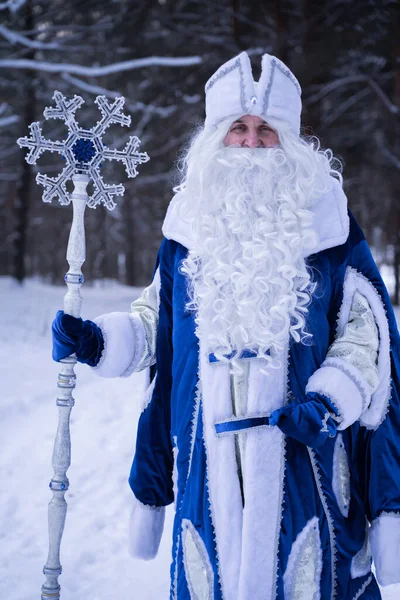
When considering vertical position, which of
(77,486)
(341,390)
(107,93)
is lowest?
(77,486)

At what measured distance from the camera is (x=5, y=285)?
43.3ft

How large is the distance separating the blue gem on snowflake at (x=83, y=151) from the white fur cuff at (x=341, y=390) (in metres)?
1.24

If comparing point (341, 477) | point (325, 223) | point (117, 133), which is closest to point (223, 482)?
point (341, 477)

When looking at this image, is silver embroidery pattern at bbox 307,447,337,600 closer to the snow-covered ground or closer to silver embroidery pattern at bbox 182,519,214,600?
silver embroidery pattern at bbox 182,519,214,600

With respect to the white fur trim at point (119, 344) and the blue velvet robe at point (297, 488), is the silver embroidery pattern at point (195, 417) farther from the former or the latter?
the white fur trim at point (119, 344)

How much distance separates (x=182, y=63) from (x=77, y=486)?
6660 mm

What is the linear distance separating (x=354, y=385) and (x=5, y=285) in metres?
12.2

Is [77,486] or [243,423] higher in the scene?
[243,423]

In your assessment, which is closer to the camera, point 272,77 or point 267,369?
point 267,369

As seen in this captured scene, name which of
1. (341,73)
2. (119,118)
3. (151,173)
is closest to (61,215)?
(151,173)

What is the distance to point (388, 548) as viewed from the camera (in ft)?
6.97

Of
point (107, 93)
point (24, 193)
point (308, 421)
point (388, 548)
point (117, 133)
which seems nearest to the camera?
point (308, 421)

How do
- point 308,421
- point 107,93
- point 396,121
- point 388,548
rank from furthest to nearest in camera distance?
point 396,121 → point 107,93 → point 388,548 → point 308,421

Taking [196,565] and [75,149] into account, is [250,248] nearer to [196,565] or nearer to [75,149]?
[75,149]
